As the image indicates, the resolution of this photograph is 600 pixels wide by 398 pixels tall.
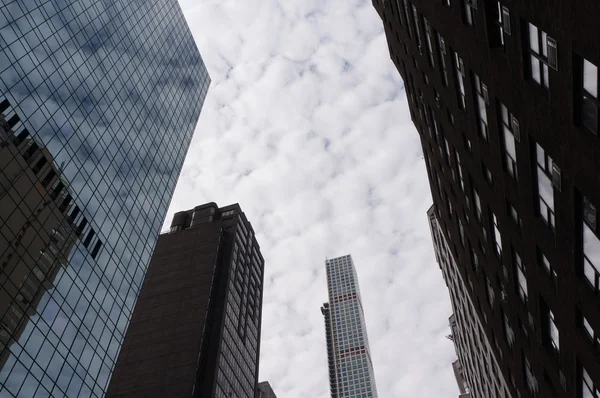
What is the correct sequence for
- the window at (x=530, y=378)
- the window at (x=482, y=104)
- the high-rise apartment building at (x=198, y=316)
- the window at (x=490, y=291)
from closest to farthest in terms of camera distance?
the window at (x=482, y=104), the window at (x=530, y=378), the window at (x=490, y=291), the high-rise apartment building at (x=198, y=316)

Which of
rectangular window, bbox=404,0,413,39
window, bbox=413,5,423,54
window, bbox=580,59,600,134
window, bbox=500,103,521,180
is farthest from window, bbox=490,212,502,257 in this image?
rectangular window, bbox=404,0,413,39

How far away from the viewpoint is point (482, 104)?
76.5 feet

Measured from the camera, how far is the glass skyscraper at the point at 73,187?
3472 centimetres

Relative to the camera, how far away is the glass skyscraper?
34.7 meters

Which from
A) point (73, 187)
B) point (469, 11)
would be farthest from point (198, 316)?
point (469, 11)

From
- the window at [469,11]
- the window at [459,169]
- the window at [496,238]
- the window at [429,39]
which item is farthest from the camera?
the window at [459,169]

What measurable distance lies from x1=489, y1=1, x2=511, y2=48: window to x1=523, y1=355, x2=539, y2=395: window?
18.6 meters

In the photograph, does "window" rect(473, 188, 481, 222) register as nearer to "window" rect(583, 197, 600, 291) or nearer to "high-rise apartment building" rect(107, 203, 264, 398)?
"window" rect(583, 197, 600, 291)

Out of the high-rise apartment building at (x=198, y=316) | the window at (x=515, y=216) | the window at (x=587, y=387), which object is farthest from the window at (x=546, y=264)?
the high-rise apartment building at (x=198, y=316)

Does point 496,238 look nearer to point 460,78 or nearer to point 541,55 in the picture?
point 460,78

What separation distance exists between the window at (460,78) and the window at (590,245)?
11.3 meters

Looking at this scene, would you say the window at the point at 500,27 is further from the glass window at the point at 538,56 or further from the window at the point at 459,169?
the window at the point at 459,169

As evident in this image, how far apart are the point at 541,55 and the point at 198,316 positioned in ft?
278

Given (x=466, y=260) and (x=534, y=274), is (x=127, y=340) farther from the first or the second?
(x=534, y=274)
